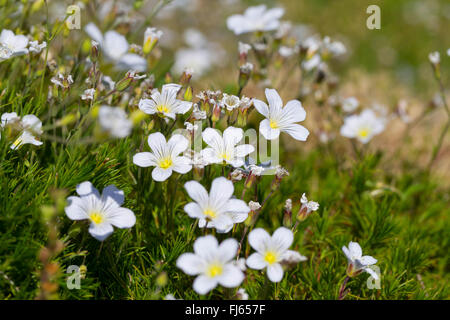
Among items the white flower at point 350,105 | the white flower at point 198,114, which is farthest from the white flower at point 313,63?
the white flower at point 198,114

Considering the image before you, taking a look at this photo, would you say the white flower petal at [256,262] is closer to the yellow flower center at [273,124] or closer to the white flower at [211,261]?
the white flower at [211,261]

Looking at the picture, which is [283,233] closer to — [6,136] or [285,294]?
[285,294]

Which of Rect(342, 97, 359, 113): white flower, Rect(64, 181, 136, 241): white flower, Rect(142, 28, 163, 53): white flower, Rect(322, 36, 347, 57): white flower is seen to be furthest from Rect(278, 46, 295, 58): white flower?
Rect(64, 181, 136, 241): white flower

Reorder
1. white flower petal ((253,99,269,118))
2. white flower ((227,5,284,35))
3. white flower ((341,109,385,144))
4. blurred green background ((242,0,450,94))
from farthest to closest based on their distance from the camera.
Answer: blurred green background ((242,0,450,94))
white flower ((341,109,385,144))
white flower ((227,5,284,35))
white flower petal ((253,99,269,118))

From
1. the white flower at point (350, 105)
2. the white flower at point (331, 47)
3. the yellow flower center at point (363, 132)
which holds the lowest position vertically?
the yellow flower center at point (363, 132)

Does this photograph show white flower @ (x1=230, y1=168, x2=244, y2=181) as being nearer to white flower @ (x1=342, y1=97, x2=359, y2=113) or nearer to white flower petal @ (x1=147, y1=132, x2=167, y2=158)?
white flower petal @ (x1=147, y1=132, x2=167, y2=158)

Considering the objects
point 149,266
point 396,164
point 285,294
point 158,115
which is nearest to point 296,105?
point 158,115
